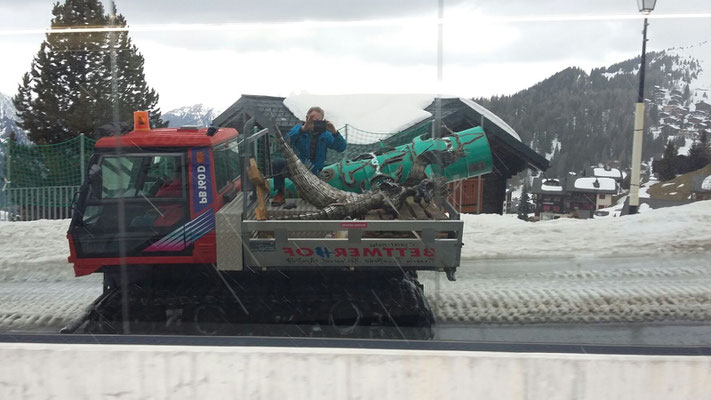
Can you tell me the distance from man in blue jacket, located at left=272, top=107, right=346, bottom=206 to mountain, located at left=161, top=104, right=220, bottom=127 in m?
0.37

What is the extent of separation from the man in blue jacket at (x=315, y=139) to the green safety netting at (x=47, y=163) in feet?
2.82

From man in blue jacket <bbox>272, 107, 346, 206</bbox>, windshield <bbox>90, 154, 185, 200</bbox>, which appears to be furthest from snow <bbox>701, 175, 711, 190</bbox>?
windshield <bbox>90, 154, 185, 200</bbox>

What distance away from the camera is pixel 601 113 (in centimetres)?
228

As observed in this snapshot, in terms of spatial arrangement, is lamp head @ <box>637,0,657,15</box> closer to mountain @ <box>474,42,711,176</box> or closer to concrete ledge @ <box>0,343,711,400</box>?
mountain @ <box>474,42,711,176</box>

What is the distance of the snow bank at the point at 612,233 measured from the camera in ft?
7.75

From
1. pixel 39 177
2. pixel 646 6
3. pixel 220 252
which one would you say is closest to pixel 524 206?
pixel 646 6

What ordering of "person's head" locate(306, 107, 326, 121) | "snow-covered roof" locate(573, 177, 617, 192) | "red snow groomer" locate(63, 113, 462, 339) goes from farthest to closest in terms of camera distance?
1. "red snow groomer" locate(63, 113, 462, 339)
2. "person's head" locate(306, 107, 326, 121)
3. "snow-covered roof" locate(573, 177, 617, 192)

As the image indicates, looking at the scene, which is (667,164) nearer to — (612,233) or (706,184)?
(706,184)

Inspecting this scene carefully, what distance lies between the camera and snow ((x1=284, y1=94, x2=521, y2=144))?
91.7 inches

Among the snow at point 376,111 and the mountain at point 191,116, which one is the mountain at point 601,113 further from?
the mountain at point 191,116

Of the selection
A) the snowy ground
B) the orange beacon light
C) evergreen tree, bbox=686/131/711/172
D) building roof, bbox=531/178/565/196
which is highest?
the orange beacon light

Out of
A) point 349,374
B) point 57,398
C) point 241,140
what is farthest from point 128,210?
point 349,374

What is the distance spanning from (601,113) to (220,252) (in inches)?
72.5

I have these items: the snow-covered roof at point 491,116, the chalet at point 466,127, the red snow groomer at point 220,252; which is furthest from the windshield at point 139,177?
the snow-covered roof at point 491,116
